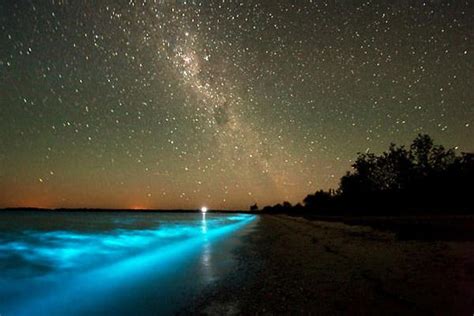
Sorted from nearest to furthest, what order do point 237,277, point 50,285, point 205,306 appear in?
point 205,306, point 237,277, point 50,285

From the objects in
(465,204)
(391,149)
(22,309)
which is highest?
(391,149)

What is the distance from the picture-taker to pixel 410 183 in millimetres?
52938

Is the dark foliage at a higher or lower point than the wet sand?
higher

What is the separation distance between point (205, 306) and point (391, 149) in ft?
195

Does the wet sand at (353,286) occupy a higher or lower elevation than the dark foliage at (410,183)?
lower

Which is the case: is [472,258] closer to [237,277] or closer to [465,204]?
[237,277]

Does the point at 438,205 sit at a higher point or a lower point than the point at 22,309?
higher

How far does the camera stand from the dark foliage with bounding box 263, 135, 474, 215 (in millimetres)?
39281

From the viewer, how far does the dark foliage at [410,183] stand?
39.3m

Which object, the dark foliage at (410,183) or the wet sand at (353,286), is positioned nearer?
the wet sand at (353,286)

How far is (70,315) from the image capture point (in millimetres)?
5305

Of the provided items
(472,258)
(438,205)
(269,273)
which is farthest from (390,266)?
(438,205)

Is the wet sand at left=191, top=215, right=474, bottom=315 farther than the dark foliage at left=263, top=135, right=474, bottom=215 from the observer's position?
No

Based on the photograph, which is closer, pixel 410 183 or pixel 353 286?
pixel 353 286
